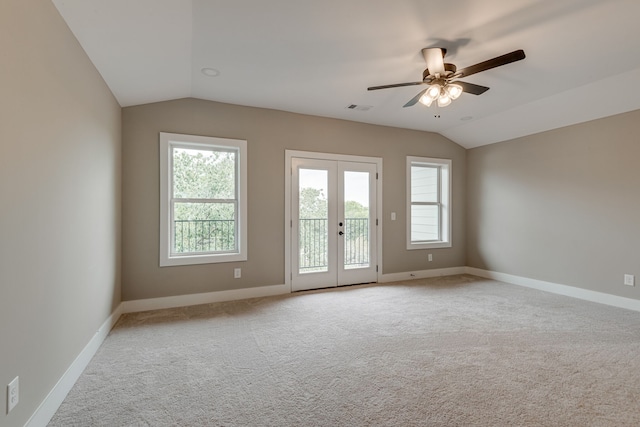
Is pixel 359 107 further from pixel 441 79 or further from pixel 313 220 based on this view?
pixel 313 220

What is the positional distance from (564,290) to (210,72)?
552 cm

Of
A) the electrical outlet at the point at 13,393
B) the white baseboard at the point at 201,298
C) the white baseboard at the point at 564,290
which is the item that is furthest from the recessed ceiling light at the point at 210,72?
the white baseboard at the point at 564,290

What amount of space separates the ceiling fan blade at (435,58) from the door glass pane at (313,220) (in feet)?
7.40

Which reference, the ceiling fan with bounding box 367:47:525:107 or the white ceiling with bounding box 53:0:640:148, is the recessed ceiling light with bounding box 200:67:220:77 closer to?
the white ceiling with bounding box 53:0:640:148

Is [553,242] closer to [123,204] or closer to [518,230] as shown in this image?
[518,230]

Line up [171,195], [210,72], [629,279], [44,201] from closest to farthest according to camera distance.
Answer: [44,201] → [210,72] → [629,279] → [171,195]

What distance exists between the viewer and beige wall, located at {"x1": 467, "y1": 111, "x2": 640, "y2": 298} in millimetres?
3770

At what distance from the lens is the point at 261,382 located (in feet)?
6.95

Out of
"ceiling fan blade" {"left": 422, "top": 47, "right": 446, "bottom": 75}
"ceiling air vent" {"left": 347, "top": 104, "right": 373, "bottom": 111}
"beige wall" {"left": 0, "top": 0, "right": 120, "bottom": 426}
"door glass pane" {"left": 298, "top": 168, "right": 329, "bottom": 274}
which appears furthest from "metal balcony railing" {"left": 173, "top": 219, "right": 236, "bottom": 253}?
"ceiling fan blade" {"left": 422, "top": 47, "right": 446, "bottom": 75}

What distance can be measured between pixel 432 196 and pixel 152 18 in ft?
16.4

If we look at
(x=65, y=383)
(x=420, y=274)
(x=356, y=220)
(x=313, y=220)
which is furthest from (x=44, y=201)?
(x=420, y=274)

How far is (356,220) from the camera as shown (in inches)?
194

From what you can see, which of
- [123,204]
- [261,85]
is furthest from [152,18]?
[123,204]

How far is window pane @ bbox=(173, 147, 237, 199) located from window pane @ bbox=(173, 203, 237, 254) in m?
0.16
